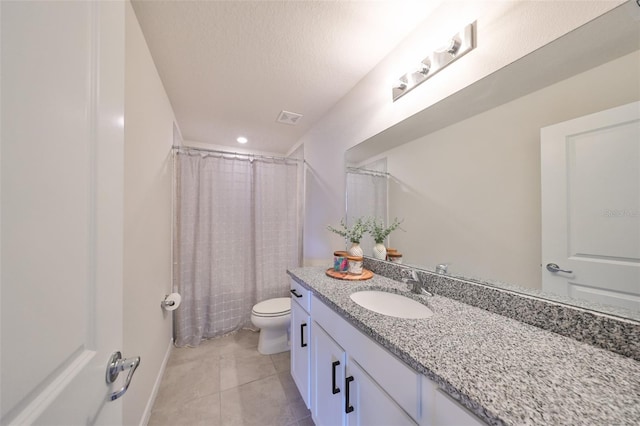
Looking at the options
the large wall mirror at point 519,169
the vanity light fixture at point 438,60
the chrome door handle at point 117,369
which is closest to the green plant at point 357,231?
the large wall mirror at point 519,169

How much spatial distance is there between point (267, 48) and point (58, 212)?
1.41 metres

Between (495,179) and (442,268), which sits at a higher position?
(495,179)

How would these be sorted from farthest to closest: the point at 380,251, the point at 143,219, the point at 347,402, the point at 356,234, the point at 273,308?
the point at 273,308 → the point at 356,234 → the point at 380,251 → the point at 143,219 → the point at 347,402

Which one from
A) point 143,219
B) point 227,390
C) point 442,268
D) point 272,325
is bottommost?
point 227,390

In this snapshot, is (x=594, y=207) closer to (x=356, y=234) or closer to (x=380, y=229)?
(x=380, y=229)

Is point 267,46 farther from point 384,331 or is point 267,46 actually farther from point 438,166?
point 384,331

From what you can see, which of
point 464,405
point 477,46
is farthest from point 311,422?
point 477,46

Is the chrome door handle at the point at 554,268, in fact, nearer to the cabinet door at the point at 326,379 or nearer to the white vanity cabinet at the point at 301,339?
the cabinet door at the point at 326,379

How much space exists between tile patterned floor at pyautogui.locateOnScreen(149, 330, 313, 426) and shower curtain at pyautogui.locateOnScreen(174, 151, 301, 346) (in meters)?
0.33

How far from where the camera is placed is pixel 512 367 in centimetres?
54

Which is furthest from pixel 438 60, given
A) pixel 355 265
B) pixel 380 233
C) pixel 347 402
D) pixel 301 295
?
pixel 347 402

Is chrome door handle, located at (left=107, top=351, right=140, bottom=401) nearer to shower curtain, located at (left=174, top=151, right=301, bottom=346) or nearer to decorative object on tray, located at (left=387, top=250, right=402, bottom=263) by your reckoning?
decorative object on tray, located at (left=387, top=250, right=402, bottom=263)

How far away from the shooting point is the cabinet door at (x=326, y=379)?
3.10ft

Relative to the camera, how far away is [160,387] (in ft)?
5.08
